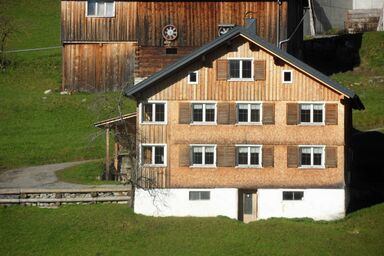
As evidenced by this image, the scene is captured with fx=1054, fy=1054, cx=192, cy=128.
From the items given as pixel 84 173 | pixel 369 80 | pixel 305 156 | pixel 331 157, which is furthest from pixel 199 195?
pixel 369 80

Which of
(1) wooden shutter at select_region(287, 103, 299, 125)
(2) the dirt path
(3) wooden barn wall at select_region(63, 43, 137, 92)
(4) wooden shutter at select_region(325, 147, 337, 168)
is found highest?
(3) wooden barn wall at select_region(63, 43, 137, 92)

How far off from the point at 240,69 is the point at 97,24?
2438 centimetres

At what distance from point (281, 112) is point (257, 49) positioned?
3.50 metres

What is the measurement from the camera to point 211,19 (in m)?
76.1

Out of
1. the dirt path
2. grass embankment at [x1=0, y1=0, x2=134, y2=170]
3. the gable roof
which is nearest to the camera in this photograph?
the gable roof

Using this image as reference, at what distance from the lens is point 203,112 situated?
54812 mm

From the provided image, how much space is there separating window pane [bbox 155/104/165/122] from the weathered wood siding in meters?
0.35

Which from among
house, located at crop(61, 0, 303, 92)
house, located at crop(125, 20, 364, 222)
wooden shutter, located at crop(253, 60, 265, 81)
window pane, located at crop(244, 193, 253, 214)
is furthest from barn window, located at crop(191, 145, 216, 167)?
house, located at crop(61, 0, 303, 92)

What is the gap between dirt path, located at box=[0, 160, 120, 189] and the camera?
5869cm

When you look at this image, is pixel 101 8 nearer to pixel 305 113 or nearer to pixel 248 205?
pixel 305 113

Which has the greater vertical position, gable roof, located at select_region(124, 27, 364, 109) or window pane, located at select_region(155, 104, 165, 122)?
gable roof, located at select_region(124, 27, 364, 109)

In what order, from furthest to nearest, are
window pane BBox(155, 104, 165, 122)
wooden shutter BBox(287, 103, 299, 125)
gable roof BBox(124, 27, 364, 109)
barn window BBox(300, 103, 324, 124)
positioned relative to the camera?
window pane BBox(155, 104, 165, 122)
barn window BBox(300, 103, 324, 124)
wooden shutter BBox(287, 103, 299, 125)
gable roof BBox(124, 27, 364, 109)

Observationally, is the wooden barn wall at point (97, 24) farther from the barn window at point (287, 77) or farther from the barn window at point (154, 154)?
the barn window at point (287, 77)

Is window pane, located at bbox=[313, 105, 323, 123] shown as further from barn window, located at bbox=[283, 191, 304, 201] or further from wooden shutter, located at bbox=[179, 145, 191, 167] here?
wooden shutter, located at bbox=[179, 145, 191, 167]
